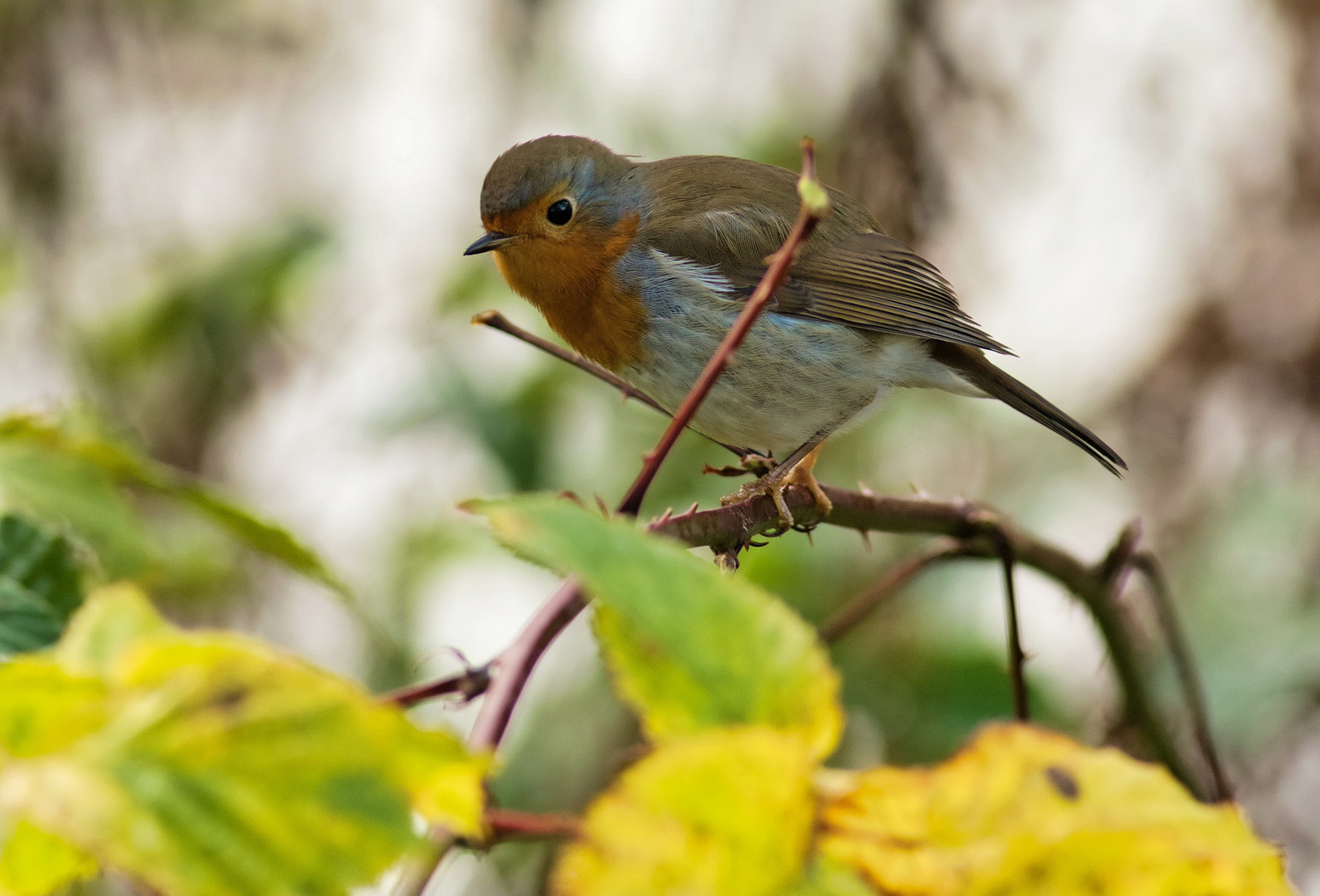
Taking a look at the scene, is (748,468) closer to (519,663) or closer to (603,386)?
(519,663)

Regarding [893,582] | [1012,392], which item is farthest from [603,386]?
[893,582]

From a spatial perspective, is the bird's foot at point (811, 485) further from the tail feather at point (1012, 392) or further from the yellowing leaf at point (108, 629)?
the yellowing leaf at point (108, 629)

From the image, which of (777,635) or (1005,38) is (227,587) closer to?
(1005,38)

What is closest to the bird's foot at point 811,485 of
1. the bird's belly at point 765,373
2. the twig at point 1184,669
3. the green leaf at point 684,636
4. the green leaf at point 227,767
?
the bird's belly at point 765,373

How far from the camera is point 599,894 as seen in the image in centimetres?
52

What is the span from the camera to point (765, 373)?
2.55m

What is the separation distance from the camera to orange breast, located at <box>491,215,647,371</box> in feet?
8.42

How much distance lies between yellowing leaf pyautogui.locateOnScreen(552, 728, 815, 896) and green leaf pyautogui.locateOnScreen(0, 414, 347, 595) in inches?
24.5

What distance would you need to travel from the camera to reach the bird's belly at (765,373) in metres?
2.49

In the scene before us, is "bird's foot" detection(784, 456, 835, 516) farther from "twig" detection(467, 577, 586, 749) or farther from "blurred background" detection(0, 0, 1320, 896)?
"twig" detection(467, 577, 586, 749)

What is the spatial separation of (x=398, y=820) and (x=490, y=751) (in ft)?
0.16

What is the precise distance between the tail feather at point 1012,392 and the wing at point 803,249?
0.33 ft

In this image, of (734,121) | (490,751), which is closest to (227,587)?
(734,121)

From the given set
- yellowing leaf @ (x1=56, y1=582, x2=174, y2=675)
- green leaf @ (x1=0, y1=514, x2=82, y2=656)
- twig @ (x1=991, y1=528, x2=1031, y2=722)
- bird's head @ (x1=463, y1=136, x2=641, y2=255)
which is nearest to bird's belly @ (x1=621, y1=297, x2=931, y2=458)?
bird's head @ (x1=463, y1=136, x2=641, y2=255)
